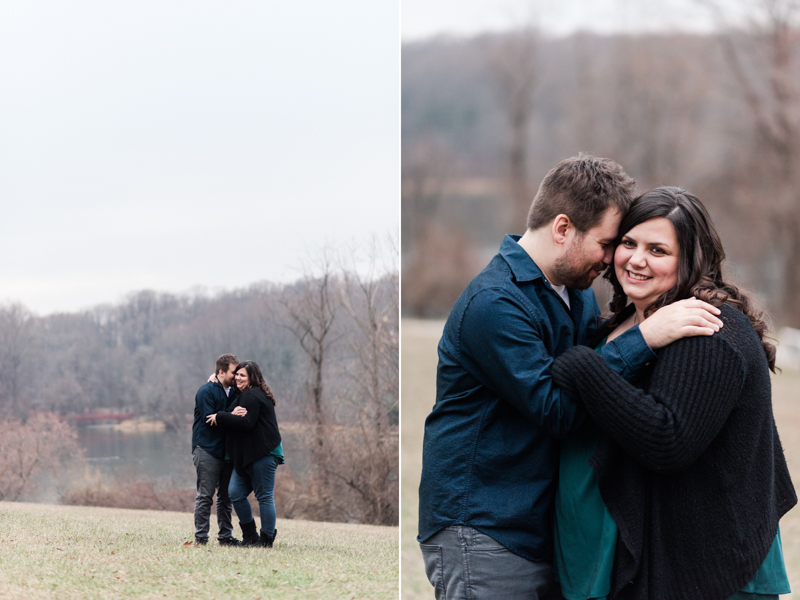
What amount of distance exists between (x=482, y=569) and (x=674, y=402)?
25.0 inches

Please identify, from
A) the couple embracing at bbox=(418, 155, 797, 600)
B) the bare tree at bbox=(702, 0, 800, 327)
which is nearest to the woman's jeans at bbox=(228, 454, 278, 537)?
the couple embracing at bbox=(418, 155, 797, 600)

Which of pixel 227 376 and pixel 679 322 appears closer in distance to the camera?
pixel 679 322

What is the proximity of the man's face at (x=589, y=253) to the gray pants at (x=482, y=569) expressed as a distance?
2.30ft

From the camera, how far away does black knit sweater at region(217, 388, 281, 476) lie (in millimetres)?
4754

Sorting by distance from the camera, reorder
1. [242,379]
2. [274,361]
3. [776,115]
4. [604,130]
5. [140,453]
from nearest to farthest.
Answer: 1. [242,379]
2. [140,453]
3. [274,361]
4. [776,115]
5. [604,130]

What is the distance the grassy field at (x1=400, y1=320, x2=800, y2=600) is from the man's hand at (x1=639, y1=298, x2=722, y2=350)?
438cm

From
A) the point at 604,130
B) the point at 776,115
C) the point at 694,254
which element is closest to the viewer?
the point at 694,254

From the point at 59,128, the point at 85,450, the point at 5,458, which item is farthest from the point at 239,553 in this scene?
the point at 59,128

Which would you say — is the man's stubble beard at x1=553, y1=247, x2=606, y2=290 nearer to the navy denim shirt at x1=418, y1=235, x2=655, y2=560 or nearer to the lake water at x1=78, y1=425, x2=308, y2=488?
the navy denim shirt at x1=418, y1=235, x2=655, y2=560

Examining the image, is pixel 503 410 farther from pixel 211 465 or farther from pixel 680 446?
pixel 211 465

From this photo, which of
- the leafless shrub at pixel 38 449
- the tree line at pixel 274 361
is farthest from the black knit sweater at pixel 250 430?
the leafless shrub at pixel 38 449

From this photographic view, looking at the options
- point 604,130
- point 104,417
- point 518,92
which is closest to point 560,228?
point 104,417

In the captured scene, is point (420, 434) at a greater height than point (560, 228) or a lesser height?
lesser

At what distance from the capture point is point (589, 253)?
81.0 inches
